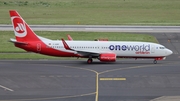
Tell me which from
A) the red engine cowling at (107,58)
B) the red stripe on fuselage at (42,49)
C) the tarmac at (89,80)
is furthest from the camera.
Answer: the red stripe on fuselage at (42,49)

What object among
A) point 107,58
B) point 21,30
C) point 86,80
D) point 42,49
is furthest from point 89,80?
point 21,30

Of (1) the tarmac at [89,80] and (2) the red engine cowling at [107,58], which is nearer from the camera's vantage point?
(1) the tarmac at [89,80]

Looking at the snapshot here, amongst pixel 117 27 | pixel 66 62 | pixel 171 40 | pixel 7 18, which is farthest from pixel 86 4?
pixel 66 62

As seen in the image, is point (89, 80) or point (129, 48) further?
point (129, 48)

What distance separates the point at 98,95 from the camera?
45375 mm

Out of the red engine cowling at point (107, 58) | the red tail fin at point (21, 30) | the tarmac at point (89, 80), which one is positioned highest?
the red tail fin at point (21, 30)

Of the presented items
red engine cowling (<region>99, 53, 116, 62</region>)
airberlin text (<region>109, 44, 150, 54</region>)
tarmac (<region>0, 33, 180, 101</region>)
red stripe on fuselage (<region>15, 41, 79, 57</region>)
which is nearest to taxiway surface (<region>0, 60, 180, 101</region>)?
tarmac (<region>0, 33, 180, 101</region>)

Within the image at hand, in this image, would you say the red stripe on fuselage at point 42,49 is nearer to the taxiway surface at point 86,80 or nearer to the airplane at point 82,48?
the airplane at point 82,48

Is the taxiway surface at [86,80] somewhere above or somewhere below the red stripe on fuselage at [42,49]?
below

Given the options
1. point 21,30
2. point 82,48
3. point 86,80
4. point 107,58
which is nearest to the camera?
point 86,80

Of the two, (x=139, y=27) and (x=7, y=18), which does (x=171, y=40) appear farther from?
(x=7, y=18)

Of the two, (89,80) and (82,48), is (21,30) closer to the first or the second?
(82,48)

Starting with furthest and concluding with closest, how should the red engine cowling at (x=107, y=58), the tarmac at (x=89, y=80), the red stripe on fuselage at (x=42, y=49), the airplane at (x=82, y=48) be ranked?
1. the airplane at (x=82, y=48)
2. the red stripe on fuselage at (x=42, y=49)
3. the red engine cowling at (x=107, y=58)
4. the tarmac at (x=89, y=80)

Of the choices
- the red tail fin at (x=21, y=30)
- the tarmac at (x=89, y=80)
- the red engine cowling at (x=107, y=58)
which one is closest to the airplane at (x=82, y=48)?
the red tail fin at (x=21, y=30)
